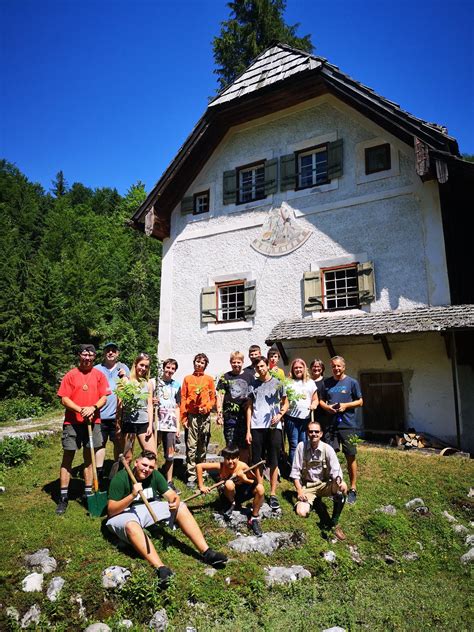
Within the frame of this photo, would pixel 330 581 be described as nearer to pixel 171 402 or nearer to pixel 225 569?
pixel 225 569

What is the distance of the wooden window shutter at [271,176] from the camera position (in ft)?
40.9

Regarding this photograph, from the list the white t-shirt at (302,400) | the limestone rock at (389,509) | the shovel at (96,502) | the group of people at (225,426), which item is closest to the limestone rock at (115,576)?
the group of people at (225,426)

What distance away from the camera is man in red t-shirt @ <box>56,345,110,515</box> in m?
5.48

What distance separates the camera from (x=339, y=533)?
17.3 ft

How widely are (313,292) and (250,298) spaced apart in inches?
69.9

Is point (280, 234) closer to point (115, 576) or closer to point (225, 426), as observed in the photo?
point (225, 426)

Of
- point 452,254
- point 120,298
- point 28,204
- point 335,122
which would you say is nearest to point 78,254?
point 120,298

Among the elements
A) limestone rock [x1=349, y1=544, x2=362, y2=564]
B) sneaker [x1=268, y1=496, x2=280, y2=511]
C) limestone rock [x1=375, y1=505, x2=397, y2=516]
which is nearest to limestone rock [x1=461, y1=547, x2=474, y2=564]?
limestone rock [x1=375, y1=505, x2=397, y2=516]

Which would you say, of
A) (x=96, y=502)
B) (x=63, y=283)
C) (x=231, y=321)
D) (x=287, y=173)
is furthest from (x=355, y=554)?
(x=63, y=283)

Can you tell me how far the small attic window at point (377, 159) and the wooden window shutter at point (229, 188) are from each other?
3.75 m

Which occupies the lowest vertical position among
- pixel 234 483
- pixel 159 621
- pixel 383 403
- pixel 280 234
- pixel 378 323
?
pixel 159 621

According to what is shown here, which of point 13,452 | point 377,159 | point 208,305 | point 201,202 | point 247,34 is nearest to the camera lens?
point 13,452

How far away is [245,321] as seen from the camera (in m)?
12.3

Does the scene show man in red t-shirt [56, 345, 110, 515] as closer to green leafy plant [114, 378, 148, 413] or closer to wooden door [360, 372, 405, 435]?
green leafy plant [114, 378, 148, 413]
